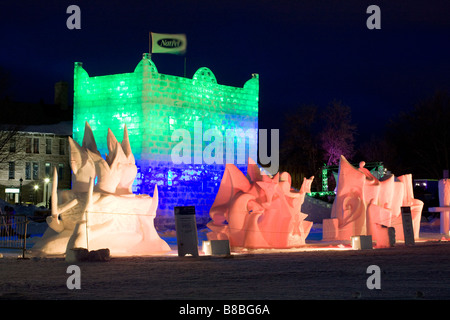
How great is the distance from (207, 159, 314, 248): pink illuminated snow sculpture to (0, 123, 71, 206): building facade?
3491 cm

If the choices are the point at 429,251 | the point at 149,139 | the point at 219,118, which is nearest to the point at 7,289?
the point at 429,251

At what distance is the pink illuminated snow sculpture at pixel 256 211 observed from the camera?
1989 cm

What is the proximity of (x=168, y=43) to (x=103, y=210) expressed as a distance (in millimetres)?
14232

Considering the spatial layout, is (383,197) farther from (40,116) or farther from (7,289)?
(40,116)

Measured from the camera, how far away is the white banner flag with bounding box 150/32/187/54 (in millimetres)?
30047

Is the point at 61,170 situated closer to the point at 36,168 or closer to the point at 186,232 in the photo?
the point at 36,168

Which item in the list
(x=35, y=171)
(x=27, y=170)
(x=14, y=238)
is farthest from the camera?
(x=35, y=171)

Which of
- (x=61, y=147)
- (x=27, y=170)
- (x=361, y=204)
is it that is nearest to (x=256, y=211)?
(x=361, y=204)

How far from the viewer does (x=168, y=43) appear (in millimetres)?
30484

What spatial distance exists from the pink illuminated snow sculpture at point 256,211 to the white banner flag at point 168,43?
1116cm

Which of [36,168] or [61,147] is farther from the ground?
[61,147]

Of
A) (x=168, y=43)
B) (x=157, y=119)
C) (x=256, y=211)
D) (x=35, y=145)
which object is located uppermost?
(x=168, y=43)

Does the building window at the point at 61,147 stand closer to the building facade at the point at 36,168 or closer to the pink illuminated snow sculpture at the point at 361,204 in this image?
the building facade at the point at 36,168
